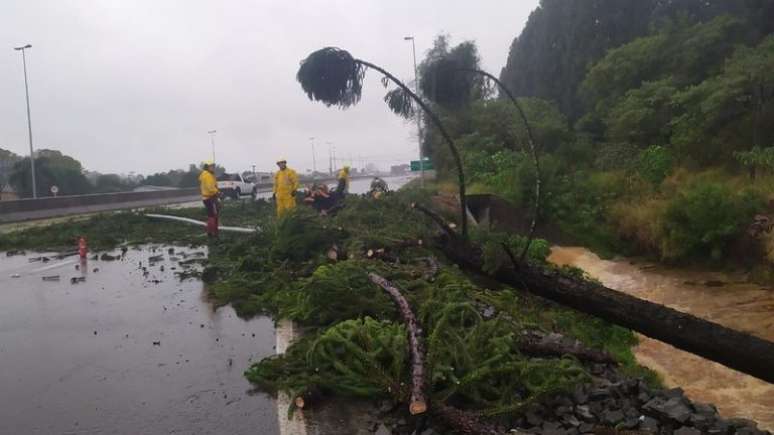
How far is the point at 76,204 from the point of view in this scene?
29203mm

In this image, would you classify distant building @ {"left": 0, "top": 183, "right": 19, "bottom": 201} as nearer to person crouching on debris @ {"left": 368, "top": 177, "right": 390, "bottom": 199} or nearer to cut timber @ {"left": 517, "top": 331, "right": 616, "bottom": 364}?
person crouching on debris @ {"left": 368, "top": 177, "right": 390, "bottom": 199}

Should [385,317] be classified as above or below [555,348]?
above

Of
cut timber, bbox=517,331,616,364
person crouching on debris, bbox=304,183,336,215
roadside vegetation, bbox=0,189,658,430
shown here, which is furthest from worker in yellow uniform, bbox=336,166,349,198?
cut timber, bbox=517,331,616,364

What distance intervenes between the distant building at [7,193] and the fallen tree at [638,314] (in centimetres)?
3921

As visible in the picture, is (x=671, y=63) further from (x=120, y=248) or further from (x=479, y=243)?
(x=479, y=243)

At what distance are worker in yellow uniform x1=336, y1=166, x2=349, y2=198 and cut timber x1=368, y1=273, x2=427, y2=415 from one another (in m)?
10.2

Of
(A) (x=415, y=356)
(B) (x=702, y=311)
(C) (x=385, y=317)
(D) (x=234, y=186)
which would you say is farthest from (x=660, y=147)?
(D) (x=234, y=186)

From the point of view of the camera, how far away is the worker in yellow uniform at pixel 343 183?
16.2m

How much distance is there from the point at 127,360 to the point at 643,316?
15.0 feet

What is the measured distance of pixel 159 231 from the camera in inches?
669

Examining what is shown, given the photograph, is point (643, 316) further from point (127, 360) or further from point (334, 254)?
point (334, 254)

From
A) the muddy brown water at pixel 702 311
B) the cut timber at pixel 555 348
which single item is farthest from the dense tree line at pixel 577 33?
the cut timber at pixel 555 348

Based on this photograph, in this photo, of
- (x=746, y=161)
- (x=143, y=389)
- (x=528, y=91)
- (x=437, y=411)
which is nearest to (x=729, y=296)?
(x=746, y=161)

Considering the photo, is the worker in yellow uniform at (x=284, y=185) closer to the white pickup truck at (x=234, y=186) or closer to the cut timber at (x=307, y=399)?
the cut timber at (x=307, y=399)
